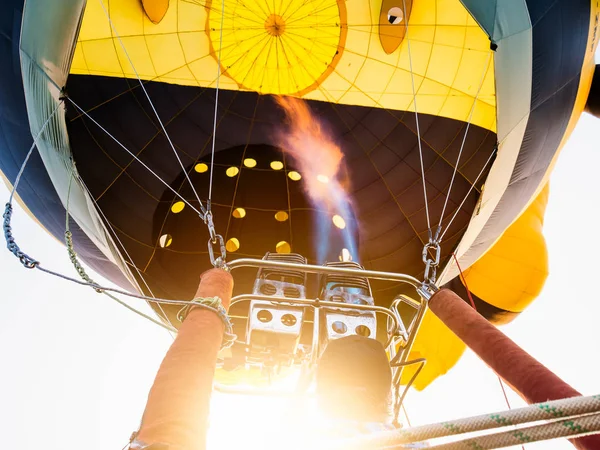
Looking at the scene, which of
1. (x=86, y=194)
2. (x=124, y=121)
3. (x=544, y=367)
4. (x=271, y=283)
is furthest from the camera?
(x=124, y=121)

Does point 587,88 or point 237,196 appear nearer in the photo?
point 587,88

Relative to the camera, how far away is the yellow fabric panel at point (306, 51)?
139 inches

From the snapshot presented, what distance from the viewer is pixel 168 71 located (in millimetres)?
3887

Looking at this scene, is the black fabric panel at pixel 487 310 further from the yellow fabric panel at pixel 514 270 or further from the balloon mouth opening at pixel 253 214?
the balloon mouth opening at pixel 253 214

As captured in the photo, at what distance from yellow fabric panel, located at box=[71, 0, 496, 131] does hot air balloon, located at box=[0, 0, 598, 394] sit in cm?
1

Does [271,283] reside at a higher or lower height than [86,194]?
lower

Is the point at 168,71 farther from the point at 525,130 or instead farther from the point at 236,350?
the point at 525,130

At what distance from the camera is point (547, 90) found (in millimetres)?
3006

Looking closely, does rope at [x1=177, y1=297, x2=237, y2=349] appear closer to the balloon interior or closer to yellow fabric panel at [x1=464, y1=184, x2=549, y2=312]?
the balloon interior

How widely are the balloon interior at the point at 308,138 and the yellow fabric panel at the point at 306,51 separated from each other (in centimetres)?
1

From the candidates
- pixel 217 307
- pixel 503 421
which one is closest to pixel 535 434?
pixel 503 421

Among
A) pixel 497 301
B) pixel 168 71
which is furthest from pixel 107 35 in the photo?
pixel 497 301

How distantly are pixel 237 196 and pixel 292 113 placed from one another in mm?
1003

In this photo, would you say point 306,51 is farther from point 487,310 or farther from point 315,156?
point 487,310
